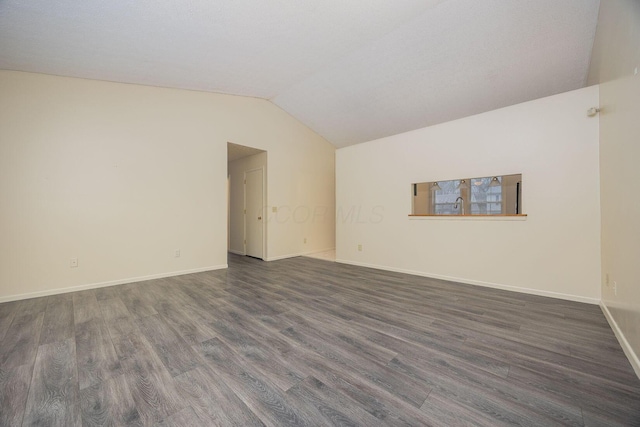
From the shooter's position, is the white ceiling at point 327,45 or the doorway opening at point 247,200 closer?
the white ceiling at point 327,45

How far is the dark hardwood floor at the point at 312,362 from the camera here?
4.29 ft

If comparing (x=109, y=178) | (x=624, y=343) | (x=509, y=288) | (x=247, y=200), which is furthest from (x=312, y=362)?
(x=247, y=200)

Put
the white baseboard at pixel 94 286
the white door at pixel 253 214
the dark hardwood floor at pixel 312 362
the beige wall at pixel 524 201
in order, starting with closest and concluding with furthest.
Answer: the dark hardwood floor at pixel 312 362, the beige wall at pixel 524 201, the white baseboard at pixel 94 286, the white door at pixel 253 214

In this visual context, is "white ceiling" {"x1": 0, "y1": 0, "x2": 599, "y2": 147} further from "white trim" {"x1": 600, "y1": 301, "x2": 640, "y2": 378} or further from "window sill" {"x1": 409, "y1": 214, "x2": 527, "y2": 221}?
"white trim" {"x1": 600, "y1": 301, "x2": 640, "y2": 378}

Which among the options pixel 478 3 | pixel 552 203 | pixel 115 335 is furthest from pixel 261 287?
pixel 478 3

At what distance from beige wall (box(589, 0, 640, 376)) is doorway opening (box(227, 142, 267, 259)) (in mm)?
4960

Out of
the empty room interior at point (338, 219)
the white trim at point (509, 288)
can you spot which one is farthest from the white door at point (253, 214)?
the white trim at point (509, 288)

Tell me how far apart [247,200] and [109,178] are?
110 inches

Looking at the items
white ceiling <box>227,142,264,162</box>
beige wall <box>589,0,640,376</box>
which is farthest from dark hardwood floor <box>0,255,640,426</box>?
white ceiling <box>227,142,264,162</box>

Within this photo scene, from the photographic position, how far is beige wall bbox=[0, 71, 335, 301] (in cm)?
307

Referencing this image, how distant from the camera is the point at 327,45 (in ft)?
11.0

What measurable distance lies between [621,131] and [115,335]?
450 centimetres

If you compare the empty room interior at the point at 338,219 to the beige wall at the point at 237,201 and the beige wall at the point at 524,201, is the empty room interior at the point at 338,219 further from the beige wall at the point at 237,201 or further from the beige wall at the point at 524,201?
the beige wall at the point at 237,201

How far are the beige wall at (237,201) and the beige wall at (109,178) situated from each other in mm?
1081
